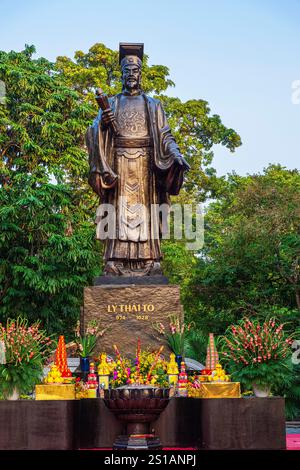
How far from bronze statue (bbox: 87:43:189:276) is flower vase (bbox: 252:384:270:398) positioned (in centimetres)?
302

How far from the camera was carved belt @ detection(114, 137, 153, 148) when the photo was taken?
13523 mm

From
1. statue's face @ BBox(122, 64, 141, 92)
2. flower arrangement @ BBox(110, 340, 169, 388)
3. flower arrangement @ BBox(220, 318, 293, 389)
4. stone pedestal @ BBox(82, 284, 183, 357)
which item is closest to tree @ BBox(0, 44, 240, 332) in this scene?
statue's face @ BBox(122, 64, 141, 92)

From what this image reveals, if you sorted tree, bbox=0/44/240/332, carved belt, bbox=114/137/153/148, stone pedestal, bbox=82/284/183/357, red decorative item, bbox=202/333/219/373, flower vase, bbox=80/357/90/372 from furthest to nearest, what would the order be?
tree, bbox=0/44/240/332 → carved belt, bbox=114/137/153/148 → stone pedestal, bbox=82/284/183/357 → flower vase, bbox=80/357/90/372 → red decorative item, bbox=202/333/219/373

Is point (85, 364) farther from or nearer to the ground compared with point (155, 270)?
nearer to the ground

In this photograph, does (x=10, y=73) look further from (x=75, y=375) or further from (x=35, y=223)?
(x=75, y=375)

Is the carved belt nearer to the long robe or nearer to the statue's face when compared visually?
the long robe

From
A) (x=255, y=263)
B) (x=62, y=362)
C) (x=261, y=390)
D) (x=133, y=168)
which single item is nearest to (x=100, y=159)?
(x=133, y=168)

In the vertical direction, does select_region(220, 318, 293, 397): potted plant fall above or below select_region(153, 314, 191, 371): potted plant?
below

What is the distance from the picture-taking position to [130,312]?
40.9ft

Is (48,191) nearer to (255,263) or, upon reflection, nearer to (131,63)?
(255,263)

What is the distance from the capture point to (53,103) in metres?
26.1

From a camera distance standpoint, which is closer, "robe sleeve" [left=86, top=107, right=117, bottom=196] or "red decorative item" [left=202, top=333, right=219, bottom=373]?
"red decorative item" [left=202, top=333, right=219, bottom=373]

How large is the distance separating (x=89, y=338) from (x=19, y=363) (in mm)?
1559

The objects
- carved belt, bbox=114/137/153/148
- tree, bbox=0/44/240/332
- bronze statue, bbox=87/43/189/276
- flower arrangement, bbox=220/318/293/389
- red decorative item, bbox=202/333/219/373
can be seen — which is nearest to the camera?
flower arrangement, bbox=220/318/293/389
